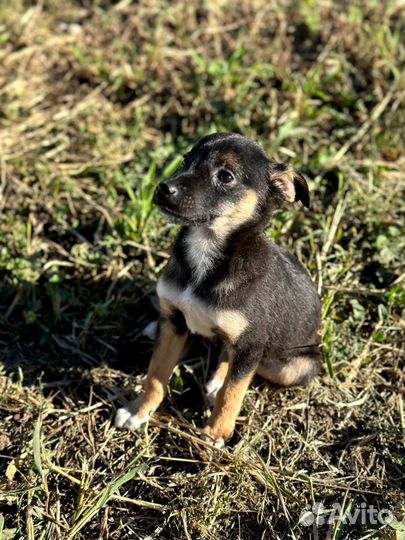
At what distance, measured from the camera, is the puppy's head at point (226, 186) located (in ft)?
13.3

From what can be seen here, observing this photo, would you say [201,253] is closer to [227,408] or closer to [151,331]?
[227,408]

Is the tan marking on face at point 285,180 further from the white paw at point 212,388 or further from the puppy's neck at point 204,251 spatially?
the white paw at point 212,388

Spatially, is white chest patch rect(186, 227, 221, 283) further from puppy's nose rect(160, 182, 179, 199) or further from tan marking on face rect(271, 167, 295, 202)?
tan marking on face rect(271, 167, 295, 202)

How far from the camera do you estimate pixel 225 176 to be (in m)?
4.21

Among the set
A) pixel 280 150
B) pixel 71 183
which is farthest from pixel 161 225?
pixel 280 150

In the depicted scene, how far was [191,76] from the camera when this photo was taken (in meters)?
7.32

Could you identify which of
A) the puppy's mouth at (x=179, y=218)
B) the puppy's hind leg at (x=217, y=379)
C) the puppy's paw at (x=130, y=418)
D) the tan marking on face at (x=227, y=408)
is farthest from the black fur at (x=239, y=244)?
the puppy's paw at (x=130, y=418)

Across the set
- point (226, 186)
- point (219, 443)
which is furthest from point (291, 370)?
point (226, 186)

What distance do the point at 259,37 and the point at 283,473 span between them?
511 centimetres

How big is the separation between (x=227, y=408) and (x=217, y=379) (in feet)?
1.89

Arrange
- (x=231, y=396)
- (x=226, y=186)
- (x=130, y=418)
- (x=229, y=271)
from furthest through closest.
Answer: (x=130, y=418) < (x=231, y=396) < (x=229, y=271) < (x=226, y=186)

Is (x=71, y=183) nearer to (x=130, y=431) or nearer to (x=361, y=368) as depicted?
(x=130, y=431)

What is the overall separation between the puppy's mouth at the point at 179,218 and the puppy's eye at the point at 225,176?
25 centimetres

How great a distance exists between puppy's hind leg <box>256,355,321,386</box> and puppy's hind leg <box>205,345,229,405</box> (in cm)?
29
